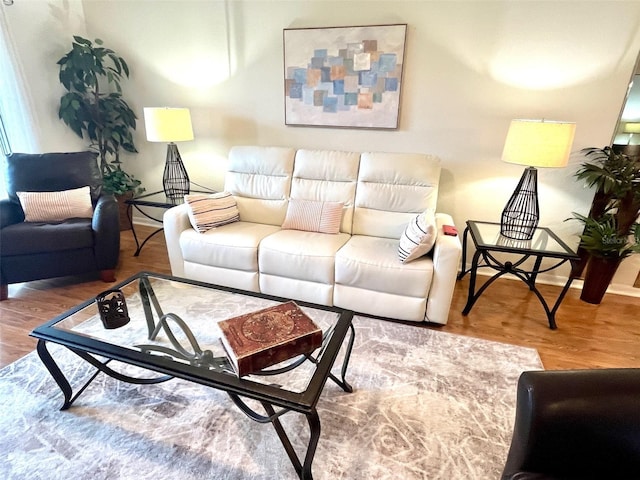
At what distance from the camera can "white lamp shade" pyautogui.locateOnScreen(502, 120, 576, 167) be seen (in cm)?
200

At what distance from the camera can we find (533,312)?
2434 mm

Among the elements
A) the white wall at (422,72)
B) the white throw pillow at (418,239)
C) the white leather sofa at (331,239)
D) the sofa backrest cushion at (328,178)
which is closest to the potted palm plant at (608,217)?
the white wall at (422,72)

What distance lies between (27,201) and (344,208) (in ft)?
7.77

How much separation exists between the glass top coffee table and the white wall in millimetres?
1817

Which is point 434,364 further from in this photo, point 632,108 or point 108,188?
point 108,188

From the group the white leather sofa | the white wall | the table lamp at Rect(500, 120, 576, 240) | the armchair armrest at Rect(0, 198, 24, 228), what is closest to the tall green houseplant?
the white wall

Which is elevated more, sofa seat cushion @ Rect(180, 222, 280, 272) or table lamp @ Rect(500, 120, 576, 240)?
table lamp @ Rect(500, 120, 576, 240)

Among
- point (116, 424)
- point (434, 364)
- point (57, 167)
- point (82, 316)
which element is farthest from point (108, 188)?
point (434, 364)

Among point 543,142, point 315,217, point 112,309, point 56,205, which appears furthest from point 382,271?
point 56,205

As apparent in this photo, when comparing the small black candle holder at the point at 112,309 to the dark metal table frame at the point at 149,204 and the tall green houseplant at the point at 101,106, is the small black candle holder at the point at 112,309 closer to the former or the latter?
the dark metal table frame at the point at 149,204

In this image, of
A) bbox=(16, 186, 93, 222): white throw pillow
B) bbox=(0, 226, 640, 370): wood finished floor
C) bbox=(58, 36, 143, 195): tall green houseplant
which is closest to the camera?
bbox=(0, 226, 640, 370): wood finished floor

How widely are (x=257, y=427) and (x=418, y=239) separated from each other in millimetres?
1284

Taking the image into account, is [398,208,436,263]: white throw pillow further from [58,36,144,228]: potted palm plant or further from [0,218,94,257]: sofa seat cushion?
[58,36,144,228]: potted palm plant

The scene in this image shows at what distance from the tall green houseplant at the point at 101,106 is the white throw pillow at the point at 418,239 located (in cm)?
296
